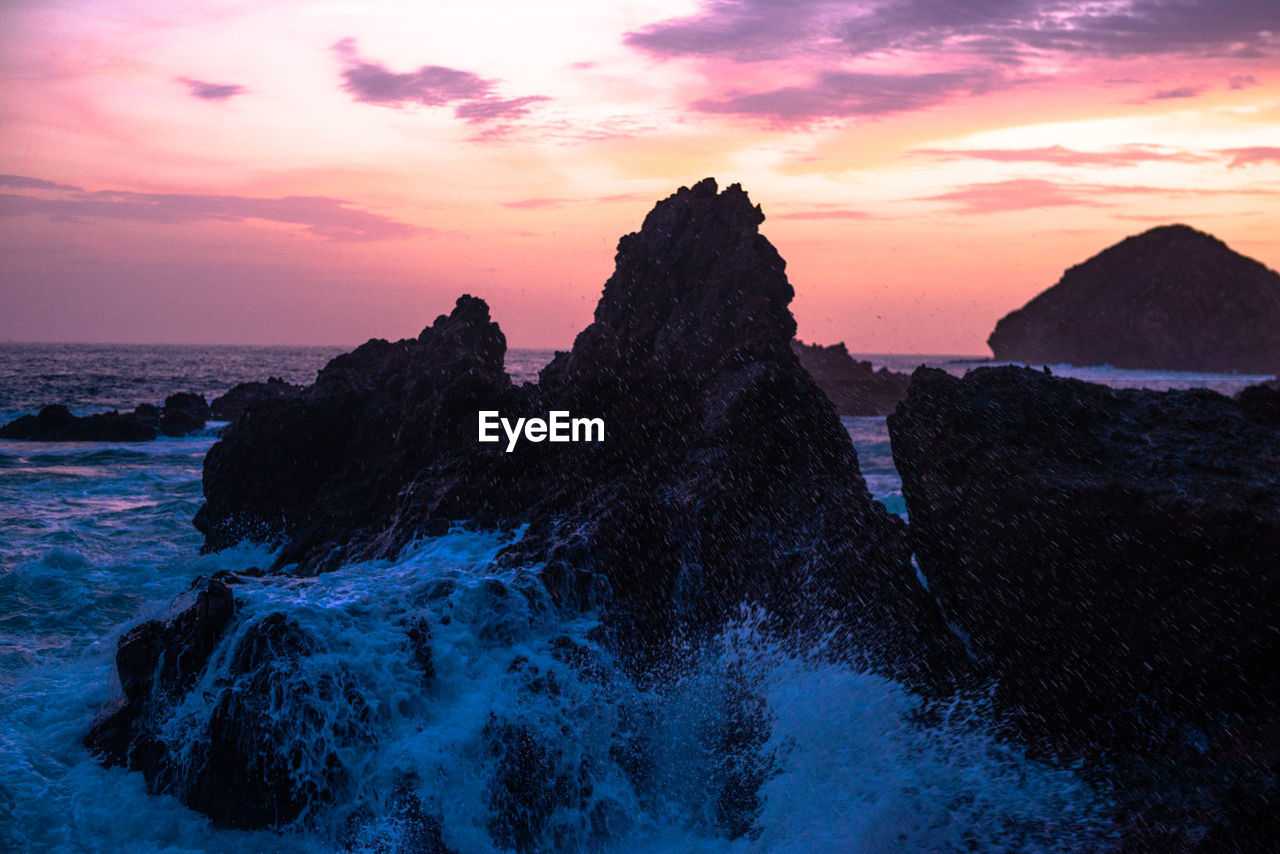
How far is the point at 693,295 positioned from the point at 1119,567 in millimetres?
8542

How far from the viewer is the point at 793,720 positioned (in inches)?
329

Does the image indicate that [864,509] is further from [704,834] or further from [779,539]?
[704,834]

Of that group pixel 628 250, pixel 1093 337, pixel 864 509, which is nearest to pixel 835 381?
pixel 628 250

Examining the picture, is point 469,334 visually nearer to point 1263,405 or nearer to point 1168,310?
point 1263,405

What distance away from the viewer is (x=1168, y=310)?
154m

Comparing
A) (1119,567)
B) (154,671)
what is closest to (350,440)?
(154,671)

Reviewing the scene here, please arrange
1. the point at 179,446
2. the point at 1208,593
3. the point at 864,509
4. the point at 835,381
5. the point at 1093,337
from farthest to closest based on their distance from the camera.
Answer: the point at 1093,337 → the point at 835,381 → the point at 179,446 → the point at 864,509 → the point at 1208,593

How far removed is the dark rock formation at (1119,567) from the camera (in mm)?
6523

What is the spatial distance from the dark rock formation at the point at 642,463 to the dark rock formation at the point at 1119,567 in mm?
911

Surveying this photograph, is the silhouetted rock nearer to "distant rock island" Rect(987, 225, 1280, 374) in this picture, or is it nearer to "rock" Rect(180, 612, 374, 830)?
"rock" Rect(180, 612, 374, 830)

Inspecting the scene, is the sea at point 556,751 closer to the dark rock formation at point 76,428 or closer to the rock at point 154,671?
the rock at point 154,671

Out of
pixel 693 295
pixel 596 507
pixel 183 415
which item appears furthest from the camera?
pixel 183 415

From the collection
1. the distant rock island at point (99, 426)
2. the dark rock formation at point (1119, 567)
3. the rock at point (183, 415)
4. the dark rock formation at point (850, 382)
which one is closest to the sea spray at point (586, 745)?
the dark rock formation at point (1119, 567)

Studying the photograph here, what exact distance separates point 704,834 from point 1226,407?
21.6 ft
